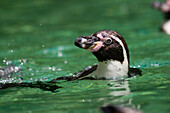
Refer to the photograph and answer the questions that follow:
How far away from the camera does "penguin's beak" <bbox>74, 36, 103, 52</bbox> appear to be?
5777 millimetres

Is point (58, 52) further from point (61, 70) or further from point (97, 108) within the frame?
point (97, 108)

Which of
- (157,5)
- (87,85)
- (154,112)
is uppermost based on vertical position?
(157,5)

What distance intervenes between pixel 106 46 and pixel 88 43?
326 mm

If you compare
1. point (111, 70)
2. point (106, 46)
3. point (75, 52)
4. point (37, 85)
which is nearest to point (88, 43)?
point (106, 46)

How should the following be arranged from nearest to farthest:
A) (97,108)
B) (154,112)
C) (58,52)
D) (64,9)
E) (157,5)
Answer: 1. (154,112)
2. (97,108)
3. (58,52)
4. (157,5)
5. (64,9)

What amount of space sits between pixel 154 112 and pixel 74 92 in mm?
1704

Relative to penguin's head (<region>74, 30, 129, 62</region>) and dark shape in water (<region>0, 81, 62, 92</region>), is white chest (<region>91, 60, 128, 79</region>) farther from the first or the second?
dark shape in water (<region>0, 81, 62, 92</region>)

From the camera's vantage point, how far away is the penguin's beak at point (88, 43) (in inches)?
227

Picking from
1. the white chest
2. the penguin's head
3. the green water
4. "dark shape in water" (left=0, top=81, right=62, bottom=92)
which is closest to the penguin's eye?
the penguin's head

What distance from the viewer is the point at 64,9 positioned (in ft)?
63.3

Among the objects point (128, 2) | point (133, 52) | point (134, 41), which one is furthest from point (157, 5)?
point (128, 2)

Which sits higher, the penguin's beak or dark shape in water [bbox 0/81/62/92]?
the penguin's beak

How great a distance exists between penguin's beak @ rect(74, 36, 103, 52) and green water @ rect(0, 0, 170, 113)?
22.3 inches

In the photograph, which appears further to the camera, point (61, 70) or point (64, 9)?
point (64, 9)
